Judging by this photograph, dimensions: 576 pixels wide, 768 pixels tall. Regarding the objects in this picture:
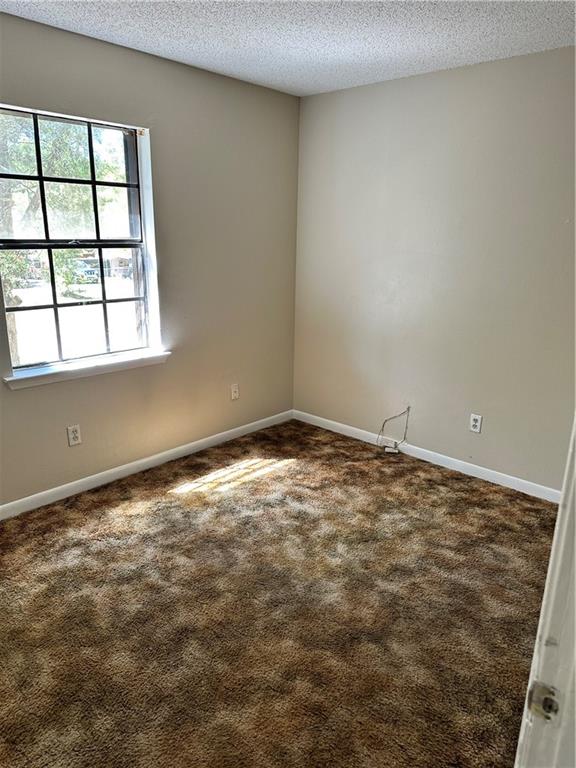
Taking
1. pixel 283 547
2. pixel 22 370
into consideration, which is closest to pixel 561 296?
pixel 283 547

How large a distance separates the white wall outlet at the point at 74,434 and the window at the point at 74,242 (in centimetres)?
35

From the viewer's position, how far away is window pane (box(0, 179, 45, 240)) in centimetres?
268

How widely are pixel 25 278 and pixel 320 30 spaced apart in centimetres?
189

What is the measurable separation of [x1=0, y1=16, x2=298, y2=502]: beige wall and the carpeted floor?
1.22 feet

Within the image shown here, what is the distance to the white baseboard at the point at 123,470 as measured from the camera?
293 cm

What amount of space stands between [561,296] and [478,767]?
2266 millimetres

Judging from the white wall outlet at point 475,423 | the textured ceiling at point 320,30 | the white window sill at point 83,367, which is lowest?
the white wall outlet at point 475,423

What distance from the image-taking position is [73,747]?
162cm

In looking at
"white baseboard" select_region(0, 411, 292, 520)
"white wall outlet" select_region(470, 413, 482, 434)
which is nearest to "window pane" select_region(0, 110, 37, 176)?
"white baseboard" select_region(0, 411, 292, 520)

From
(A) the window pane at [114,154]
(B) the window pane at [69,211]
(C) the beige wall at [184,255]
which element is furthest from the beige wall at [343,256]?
(B) the window pane at [69,211]

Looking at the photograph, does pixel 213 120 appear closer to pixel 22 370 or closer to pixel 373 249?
pixel 373 249

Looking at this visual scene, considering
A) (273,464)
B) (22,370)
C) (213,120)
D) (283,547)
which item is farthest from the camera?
(273,464)

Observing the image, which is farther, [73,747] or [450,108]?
[450,108]

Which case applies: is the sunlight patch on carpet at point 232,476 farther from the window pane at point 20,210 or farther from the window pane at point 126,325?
the window pane at point 20,210
